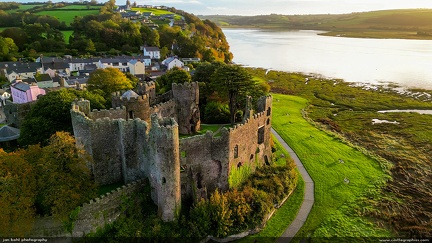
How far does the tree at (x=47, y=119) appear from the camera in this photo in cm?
3091

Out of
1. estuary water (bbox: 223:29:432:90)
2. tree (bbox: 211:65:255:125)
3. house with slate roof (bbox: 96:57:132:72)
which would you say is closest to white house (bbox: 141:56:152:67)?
house with slate roof (bbox: 96:57:132:72)

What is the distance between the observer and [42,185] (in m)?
21.5

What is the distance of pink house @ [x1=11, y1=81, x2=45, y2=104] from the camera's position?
4906cm

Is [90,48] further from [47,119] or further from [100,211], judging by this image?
[100,211]

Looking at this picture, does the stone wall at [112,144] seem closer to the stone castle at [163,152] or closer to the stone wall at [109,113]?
the stone castle at [163,152]

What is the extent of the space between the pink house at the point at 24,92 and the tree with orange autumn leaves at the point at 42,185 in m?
29.6

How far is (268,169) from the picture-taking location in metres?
30.0

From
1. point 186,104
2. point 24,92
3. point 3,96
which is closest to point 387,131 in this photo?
point 186,104

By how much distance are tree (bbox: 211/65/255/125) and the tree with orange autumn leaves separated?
23937 mm

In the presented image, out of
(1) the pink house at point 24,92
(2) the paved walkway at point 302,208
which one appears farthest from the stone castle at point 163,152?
(1) the pink house at point 24,92

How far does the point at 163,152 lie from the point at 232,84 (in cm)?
2393

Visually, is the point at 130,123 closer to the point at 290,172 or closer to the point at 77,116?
the point at 77,116

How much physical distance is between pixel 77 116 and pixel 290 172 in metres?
18.2

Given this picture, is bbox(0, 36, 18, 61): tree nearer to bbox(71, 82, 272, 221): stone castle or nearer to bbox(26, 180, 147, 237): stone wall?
bbox(71, 82, 272, 221): stone castle
